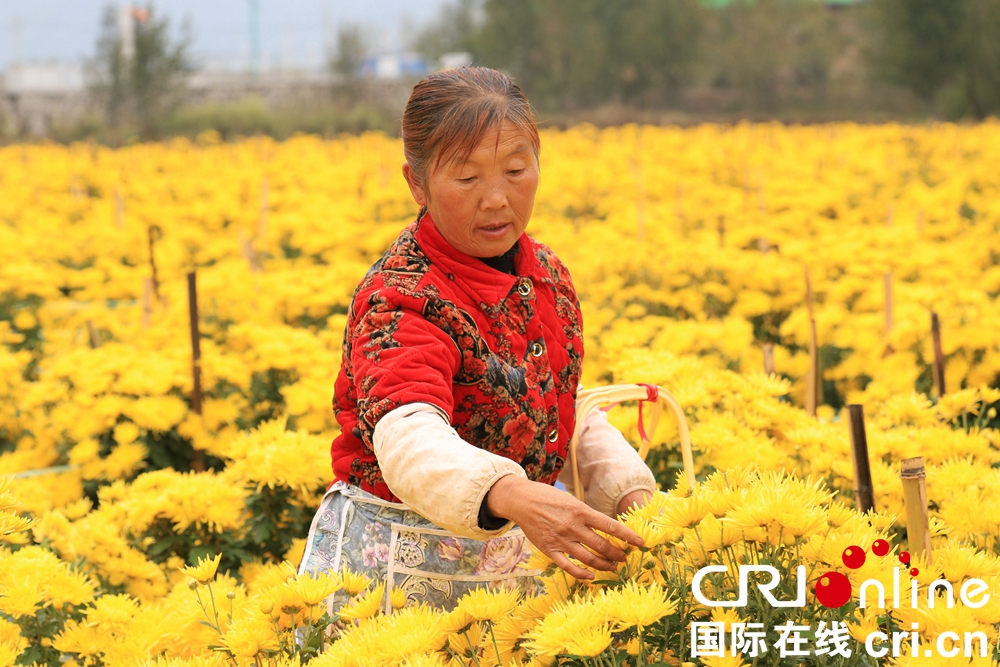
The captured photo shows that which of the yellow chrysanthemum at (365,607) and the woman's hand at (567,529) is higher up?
the woman's hand at (567,529)

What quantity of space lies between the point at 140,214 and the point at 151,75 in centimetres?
1444

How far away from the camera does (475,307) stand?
1728mm

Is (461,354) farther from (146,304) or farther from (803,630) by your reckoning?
(146,304)

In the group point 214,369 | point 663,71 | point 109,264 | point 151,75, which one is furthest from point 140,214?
point 663,71

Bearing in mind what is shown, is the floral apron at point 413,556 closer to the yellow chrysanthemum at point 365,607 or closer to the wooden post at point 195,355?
the yellow chrysanthemum at point 365,607

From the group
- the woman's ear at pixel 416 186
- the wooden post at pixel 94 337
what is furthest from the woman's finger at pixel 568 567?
the wooden post at pixel 94 337

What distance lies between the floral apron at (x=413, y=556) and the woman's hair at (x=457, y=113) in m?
0.57

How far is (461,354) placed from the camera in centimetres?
167

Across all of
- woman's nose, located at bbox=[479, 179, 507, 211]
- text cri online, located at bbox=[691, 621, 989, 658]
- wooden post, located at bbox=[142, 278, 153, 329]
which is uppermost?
woman's nose, located at bbox=[479, 179, 507, 211]

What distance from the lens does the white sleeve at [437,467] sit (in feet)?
4.60

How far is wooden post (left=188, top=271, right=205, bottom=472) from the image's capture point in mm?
3293

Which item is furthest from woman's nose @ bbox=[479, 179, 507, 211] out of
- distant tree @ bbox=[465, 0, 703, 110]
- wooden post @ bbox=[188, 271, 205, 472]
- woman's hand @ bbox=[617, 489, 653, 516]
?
distant tree @ bbox=[465, 0, 703, 110]

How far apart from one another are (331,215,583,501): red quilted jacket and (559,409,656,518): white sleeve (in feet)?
0.30

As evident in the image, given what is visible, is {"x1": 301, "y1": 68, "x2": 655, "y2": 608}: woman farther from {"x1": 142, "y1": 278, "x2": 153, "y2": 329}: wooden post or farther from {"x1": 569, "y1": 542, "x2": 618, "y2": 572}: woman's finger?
{"x1": 142, "y1": 278, "x2": 153, "y2": 329}: wooden post
